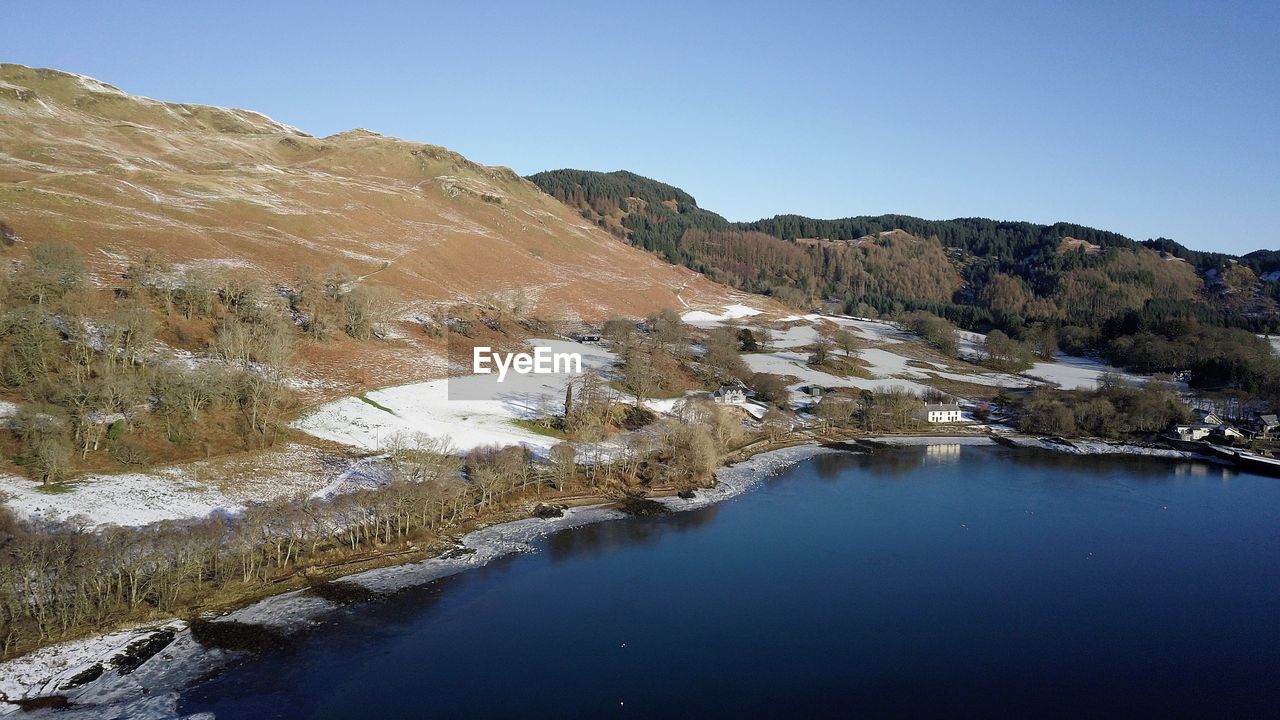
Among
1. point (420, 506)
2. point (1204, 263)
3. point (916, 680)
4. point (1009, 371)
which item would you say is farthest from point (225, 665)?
point (1204, 263)

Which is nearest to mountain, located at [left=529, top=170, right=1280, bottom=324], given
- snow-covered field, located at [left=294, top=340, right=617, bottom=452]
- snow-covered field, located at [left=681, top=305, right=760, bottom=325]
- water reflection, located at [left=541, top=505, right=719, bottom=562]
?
snow-covered field, located at [left=681, top=305, right=760, bottom=325]

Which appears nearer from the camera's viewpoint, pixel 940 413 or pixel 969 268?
pixel 940 413

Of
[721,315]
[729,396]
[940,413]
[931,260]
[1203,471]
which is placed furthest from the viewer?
[931,260]

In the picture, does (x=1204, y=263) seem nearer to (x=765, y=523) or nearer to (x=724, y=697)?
(x=765, y=523)

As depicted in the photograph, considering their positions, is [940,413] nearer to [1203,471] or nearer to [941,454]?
[941,454]

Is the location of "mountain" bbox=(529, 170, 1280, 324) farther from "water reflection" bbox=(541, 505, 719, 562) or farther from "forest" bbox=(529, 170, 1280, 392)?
"water reflection" bbox=(541, 505, 719, 562)

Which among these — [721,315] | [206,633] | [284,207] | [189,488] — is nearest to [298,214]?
[284,207]
